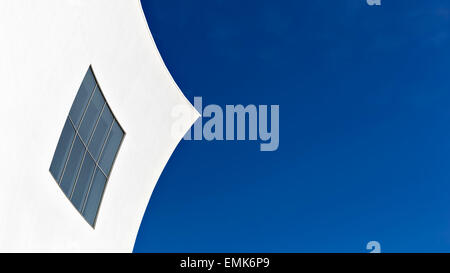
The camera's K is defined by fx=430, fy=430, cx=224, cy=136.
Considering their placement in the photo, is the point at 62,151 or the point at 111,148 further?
the point at 111,148

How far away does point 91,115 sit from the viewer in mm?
14102

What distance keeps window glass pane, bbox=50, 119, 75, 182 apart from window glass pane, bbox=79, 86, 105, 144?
781mm

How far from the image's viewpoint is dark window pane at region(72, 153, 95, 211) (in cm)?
1408

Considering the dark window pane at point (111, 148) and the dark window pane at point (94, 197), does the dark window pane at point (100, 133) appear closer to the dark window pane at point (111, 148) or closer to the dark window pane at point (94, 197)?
the dark window pane at point (111, 148)

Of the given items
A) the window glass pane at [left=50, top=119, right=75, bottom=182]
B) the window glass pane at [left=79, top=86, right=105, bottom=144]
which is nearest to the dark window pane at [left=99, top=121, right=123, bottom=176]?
the window glass pane at [left=79, top=86, right=105, bottom=144]

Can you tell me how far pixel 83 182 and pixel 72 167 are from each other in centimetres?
118

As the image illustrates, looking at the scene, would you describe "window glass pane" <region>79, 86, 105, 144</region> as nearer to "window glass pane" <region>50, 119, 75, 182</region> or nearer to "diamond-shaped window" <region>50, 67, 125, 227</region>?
"diamond-shaped window" <region>50, 67, 125, 227</region>

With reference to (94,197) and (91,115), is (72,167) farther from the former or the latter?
(94,197)

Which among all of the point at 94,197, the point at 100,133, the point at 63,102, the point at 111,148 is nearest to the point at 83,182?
the point at 94,197
